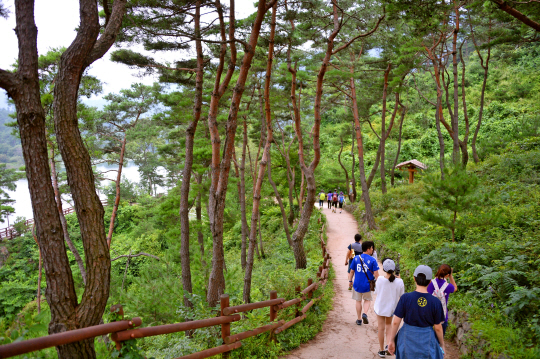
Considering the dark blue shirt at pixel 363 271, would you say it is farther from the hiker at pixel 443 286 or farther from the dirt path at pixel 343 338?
the hiker at pixel 443 286

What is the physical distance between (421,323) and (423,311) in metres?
0.13

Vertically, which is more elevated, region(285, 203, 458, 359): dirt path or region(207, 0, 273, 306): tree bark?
region(207, 0, 273, 306): tree bark

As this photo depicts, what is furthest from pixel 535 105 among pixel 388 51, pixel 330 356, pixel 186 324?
pixel 186 324

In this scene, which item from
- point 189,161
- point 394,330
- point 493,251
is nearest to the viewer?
point 394,330

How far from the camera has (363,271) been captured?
626 centimetres

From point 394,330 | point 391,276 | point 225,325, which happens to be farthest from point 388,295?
point 225,325

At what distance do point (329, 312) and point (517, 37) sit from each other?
12.1m

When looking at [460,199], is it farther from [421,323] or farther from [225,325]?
[225,325]

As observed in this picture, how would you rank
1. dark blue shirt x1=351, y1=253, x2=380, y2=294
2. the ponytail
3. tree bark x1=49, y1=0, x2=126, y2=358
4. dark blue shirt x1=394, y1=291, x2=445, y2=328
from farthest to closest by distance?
dark blue shirt x1=351, y1=253, x2=380, y2=294, the ponytail, tree bark x1=49, y1=0, x2=126, y2=358, dark blue shirt x1=394, y1=291, x2=445, y2=328

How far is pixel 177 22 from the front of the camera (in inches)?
325

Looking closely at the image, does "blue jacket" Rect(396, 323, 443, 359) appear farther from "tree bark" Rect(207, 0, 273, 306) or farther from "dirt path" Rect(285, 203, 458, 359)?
"tree bark" Rect(207, 0, 273, 306)

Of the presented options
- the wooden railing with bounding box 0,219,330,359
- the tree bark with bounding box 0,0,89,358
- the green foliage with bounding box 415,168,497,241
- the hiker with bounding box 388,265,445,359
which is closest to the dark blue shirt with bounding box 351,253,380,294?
the wooden railing with bounding box 0,219,330,359

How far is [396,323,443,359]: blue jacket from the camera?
363cm

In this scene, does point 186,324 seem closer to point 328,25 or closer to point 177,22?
point 177,22
